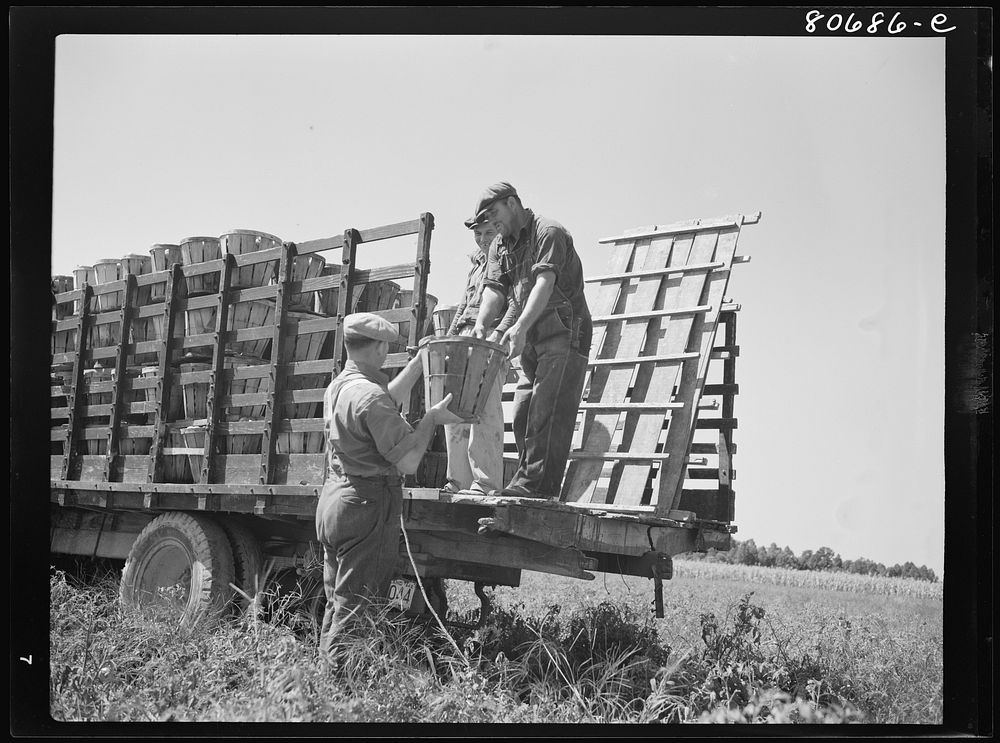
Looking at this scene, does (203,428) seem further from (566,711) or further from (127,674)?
(566,711)

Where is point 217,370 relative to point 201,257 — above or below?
below

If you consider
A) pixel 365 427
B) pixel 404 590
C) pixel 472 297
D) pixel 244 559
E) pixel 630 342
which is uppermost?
pixel 472 297

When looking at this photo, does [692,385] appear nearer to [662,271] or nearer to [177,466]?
[662,271]

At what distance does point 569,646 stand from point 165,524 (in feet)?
9.24

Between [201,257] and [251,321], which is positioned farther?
[201,257]

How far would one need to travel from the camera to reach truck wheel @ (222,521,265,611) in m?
5.90

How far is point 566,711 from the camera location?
4.57 m

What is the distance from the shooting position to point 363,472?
14.1ft

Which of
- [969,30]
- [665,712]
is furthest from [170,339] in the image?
[969,30]

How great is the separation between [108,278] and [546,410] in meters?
3.99

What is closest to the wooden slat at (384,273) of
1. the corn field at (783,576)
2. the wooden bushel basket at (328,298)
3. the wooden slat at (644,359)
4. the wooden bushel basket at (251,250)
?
the wooden bushel basket at (328,298)

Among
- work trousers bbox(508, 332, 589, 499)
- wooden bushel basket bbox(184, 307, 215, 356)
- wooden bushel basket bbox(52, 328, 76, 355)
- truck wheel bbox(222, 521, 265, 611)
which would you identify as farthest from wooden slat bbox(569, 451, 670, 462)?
wooden bushel basket bbox(52, 328, 76, 355)

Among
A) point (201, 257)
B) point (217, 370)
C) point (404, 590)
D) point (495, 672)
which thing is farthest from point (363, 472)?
point (201, 257)

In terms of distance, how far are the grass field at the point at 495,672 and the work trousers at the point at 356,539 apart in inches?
5.5
